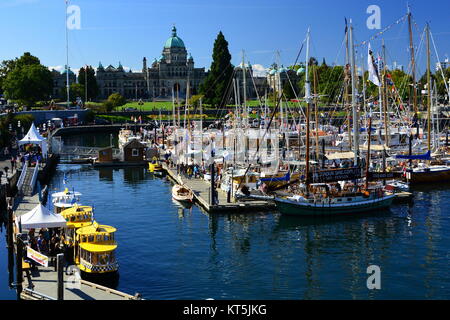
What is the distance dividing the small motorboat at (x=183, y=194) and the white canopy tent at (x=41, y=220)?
17.7 metres

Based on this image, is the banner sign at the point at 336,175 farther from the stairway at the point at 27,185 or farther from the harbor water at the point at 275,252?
the stairway at the point at 27,185

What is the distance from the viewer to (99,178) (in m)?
64.6

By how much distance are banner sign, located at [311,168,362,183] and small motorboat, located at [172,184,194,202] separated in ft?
33.9

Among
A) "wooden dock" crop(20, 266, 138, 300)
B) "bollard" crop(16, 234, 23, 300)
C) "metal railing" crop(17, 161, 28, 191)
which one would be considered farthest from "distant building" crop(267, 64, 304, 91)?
"bollard" crop(16, 234, 23, 300)

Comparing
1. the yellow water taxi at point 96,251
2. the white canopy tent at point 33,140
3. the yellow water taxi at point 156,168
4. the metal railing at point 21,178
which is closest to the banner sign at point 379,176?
the yellow water taxi at point 96,251

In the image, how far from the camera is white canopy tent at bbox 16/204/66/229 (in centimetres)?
3117

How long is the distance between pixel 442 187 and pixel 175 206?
24.5 m

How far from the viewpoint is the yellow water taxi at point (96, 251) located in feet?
96.1

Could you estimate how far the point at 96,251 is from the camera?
29.3 metres

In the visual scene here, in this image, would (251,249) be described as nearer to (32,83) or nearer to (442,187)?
(442,187)

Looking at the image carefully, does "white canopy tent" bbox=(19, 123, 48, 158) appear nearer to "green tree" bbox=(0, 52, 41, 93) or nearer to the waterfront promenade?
the waterfront promenade

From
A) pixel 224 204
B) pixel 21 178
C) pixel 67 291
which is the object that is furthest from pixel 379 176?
pixel 21 178

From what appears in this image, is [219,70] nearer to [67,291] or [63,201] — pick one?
[63,201]

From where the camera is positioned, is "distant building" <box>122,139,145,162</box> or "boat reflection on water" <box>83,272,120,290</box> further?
"distant building" <box>122,139,145,162</box>
